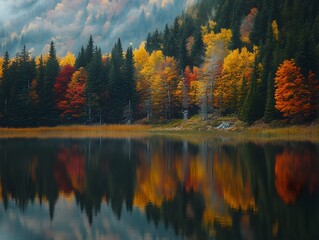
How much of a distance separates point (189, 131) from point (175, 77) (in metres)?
19.3

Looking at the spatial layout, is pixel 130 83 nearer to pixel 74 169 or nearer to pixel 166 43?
pixel 166 43

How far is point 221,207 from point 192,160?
724 inches

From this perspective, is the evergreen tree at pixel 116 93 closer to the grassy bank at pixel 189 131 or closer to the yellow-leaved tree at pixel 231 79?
the grassy bank at pixel 189 131

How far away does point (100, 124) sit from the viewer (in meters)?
101

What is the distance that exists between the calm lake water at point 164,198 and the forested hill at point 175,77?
4032 cm

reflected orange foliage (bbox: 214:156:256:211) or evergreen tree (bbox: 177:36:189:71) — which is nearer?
reflected orange foliage (bbox: 214:156:256:211)

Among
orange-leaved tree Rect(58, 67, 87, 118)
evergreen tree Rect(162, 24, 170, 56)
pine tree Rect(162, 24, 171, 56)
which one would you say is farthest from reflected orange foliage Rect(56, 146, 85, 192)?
evergreen tree Rect(162, 24, 170, 56)

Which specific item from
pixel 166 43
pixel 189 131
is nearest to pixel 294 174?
pixel 189 131

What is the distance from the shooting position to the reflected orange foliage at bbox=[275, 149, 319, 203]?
943 inches

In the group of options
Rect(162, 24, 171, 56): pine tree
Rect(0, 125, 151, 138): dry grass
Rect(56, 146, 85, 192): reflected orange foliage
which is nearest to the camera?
Rect(56, 146, 85, 192): reflected orange foliage

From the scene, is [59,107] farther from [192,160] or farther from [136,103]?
[192,160]

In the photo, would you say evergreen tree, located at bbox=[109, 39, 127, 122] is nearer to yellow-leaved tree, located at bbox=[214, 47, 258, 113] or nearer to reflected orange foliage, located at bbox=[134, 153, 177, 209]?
yellow-leaved tree, located at bbox=[214, 47, 258, 113]

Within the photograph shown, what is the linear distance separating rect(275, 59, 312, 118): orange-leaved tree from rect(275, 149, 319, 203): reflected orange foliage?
A: 2691 cm

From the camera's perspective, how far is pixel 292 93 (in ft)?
220
